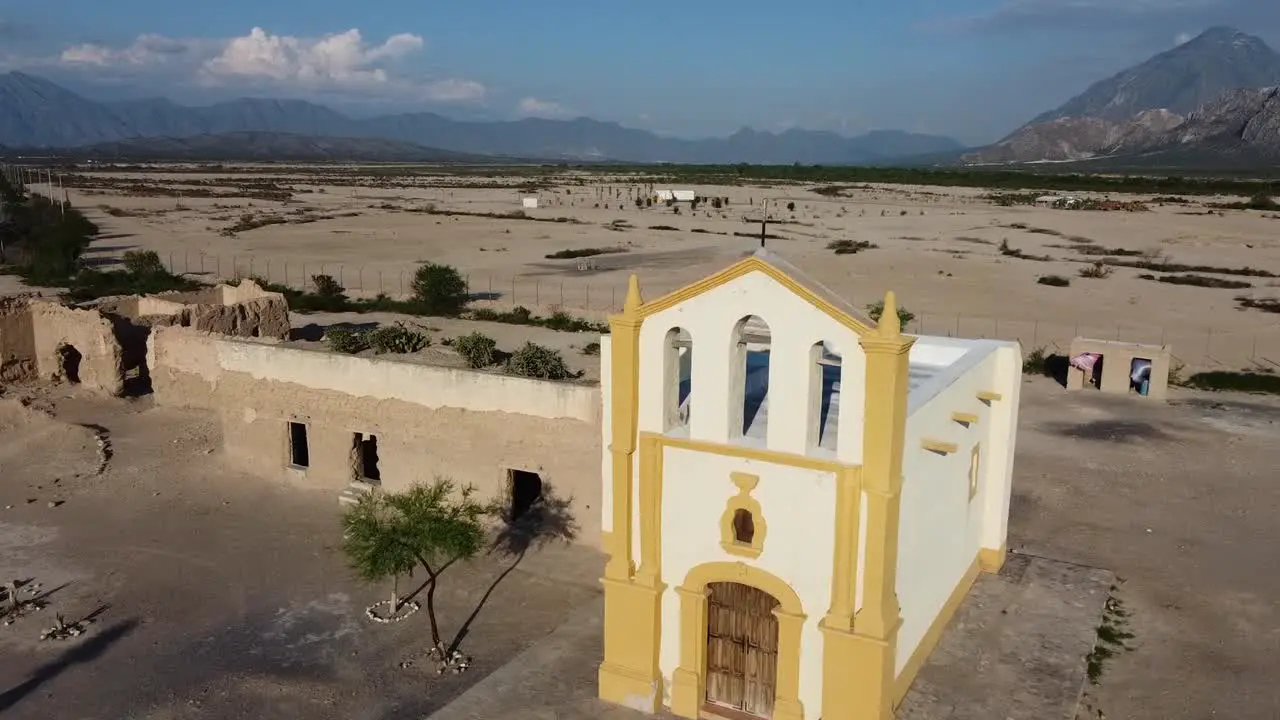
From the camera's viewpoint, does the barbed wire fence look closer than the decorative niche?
No

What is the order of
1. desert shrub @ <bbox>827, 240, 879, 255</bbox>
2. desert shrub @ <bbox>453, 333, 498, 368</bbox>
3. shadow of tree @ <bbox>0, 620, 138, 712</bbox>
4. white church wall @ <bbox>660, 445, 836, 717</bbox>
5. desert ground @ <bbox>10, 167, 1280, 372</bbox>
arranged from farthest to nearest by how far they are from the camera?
desert shrub @ <bbox>827, 240, 879, 255</bbox> → desert ground @ <bbox>10, 167, 1280, 372</bbox> → desert shrub @ <bbox>453, 333, 498, 368</bbox> → shadow of tree @ <bbox>0, 620, 138, 712</bbox> → white church wall @ <bbox>660, 445, 836, 717</bbox>

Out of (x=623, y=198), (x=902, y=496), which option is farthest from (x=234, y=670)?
(x=623, y=198)

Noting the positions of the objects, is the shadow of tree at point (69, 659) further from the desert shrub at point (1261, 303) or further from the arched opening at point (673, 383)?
the desert shrub at point (1261, 303)

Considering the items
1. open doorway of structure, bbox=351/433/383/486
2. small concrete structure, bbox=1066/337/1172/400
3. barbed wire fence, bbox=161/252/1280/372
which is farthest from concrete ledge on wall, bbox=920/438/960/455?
barbed wire fence, bbox=161/252/1280/372

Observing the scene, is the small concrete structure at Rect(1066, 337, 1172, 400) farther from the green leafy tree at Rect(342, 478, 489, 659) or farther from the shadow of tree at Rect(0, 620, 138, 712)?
the shadow of tree at Rect(0, 620, 138, 712)

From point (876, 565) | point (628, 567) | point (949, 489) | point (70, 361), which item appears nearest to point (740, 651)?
point (628, 567)
